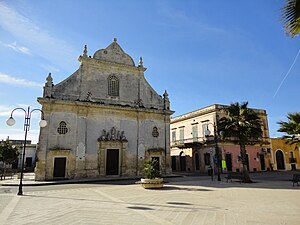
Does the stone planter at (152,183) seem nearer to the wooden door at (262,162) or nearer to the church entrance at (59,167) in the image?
the church entrance at (59,167)

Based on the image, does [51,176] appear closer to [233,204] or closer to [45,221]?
[45,221]

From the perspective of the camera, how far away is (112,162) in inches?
893

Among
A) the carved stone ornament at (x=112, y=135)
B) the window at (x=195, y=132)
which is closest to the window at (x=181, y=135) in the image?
the window at (x=195, y=132)

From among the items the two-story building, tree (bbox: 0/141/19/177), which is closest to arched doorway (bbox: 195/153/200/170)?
the two-story building

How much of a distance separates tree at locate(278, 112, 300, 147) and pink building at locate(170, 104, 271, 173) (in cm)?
1244

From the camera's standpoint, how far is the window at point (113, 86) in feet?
79.4

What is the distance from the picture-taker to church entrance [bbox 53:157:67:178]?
20.1 meters

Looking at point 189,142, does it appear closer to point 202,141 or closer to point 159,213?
point 202,141

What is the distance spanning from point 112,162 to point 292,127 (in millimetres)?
16661

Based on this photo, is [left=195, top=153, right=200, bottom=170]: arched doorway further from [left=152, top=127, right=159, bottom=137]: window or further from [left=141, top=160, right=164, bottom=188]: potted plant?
[left=141, top=160, right=164, bottom=188]: potted plant

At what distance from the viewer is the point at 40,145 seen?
64.4ft

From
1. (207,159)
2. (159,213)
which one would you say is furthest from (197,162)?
(159,213)

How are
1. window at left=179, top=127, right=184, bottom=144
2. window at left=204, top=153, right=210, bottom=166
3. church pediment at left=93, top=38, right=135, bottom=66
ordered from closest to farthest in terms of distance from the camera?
church pediment at left=93, top=38, right=135, bottom=66
window at left=204, top=153, right=210, bottom=166
window at left=179, top=127, right=184, bottom=144

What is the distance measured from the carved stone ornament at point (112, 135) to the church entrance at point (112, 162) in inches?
51.6
